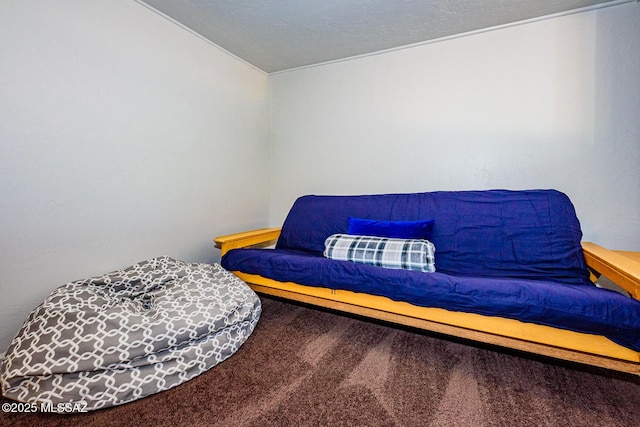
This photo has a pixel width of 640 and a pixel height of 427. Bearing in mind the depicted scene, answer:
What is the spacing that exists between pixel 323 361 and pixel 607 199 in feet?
6.80

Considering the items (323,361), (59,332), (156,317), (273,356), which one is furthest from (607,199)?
(59,332)

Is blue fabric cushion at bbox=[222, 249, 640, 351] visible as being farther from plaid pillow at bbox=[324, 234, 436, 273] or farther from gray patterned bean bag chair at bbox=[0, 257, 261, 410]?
gray patterned bean bag chair at bbox=[0, 257, 261, 410]

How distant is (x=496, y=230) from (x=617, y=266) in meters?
0.57

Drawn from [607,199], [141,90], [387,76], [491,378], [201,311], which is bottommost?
[491,378]

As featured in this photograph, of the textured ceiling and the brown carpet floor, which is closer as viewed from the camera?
the brown carpet floor

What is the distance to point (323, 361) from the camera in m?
1.32

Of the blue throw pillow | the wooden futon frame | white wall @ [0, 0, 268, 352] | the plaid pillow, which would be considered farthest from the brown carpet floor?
white wall @ [0, 0, 268, 352]

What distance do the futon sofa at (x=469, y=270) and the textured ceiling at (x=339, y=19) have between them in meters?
1.20

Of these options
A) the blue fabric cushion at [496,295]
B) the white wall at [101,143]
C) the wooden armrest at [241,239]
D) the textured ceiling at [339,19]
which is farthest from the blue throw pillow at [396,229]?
the textured ceiling at [339,19]

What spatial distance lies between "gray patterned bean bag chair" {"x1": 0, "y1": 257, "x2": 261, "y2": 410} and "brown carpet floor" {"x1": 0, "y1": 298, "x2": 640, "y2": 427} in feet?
0.25

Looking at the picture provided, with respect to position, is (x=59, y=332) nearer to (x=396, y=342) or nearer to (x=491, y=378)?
(x=396, y=342)

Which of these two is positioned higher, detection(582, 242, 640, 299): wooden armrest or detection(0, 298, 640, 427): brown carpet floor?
detection(582, 242, 640, 299): wooden armrest

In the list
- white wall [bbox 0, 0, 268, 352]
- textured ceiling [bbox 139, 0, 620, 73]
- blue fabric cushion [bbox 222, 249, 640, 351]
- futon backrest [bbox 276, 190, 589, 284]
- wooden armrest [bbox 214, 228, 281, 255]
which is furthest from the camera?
wooden armrest [bbox 214, 228, 281, 255]

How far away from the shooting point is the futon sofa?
41.2 inches
